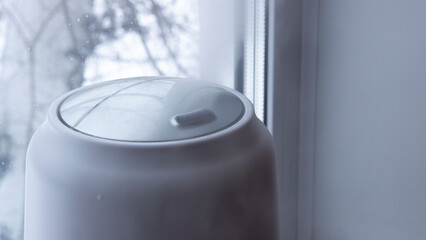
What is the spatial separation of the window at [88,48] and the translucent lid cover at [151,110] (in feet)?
0.46

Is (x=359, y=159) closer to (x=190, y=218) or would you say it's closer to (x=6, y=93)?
(x=190, y=218)

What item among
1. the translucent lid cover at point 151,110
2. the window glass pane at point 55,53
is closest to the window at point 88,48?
the window glass pane at point 55,53

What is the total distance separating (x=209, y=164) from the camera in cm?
51

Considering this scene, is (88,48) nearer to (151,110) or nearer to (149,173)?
(151,110)

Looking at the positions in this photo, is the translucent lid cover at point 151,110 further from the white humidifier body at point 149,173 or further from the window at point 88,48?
the window at point 88,48

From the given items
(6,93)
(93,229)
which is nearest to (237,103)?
(93,229)

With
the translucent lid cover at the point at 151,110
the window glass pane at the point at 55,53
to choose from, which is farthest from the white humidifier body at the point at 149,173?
the window glass pane at the point at 55,53

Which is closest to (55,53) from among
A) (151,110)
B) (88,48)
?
(88,48)

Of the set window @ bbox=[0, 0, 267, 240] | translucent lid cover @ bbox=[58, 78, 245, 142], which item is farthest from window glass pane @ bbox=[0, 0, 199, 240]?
translucent lid cover @ bbox=[58, 78, 245, 142]

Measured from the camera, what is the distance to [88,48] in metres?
0.77

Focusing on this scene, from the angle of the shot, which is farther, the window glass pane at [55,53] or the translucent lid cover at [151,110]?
the window glass pane at [55,53]

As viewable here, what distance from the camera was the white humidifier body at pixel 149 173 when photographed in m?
0.49

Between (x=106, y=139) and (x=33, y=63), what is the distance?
291 mm

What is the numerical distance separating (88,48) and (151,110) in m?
0.25
